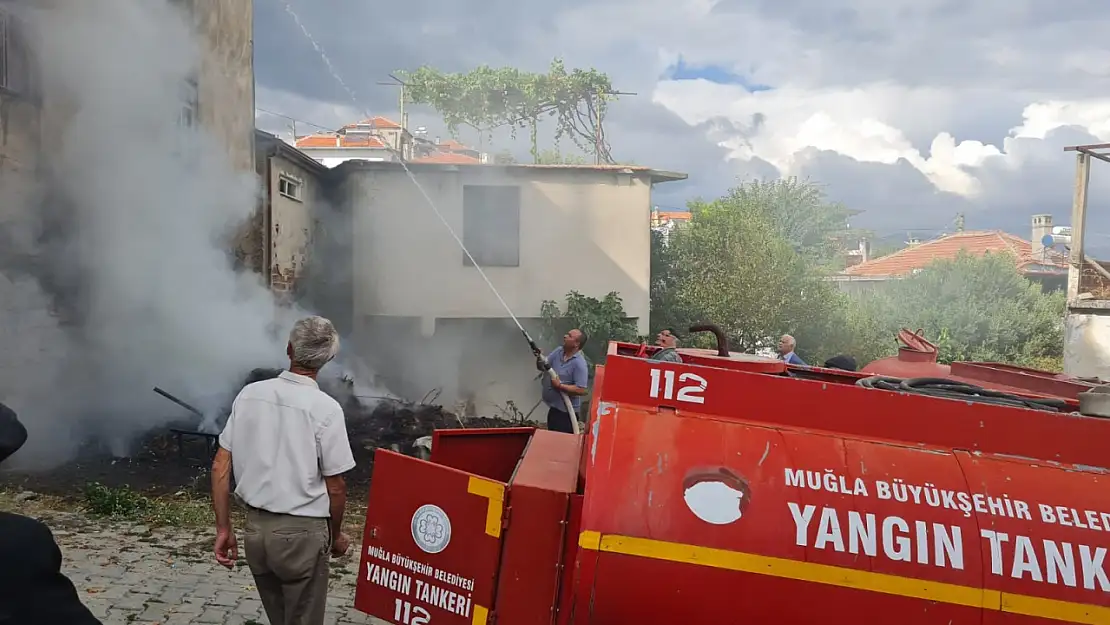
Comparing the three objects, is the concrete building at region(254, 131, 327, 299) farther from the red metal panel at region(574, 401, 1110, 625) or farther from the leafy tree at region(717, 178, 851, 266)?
the leafy tree at region(717, 178, 851, 266)

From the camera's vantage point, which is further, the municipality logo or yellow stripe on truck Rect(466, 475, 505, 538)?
the municipality logo

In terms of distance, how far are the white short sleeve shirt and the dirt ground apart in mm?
4139

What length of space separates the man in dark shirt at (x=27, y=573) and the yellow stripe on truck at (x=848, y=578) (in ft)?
4.62

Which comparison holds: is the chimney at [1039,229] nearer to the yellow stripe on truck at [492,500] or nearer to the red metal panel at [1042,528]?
the red metal panel at [1042,528]

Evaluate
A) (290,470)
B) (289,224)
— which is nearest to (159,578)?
(290,470)

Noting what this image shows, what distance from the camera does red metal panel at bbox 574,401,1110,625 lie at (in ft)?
7.52

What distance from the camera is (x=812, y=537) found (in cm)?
237

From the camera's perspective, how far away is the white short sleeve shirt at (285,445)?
291cm

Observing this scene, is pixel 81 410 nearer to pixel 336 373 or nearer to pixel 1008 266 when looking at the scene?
pixel 336 373

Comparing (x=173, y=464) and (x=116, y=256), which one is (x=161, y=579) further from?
(x=116, y=256)

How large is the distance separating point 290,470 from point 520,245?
11534 millimetres

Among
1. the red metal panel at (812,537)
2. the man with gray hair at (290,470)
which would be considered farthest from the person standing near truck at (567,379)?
the red metal panel at (812,537)

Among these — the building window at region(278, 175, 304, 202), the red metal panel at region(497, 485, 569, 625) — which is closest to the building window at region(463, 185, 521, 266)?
the building window at region(278, 175, 304, 202)

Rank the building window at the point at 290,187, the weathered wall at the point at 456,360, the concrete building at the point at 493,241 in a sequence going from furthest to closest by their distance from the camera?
the weathered wall at the point at 456,360, the concrete building at the point at 493,241, the building window at the point at 290,187
